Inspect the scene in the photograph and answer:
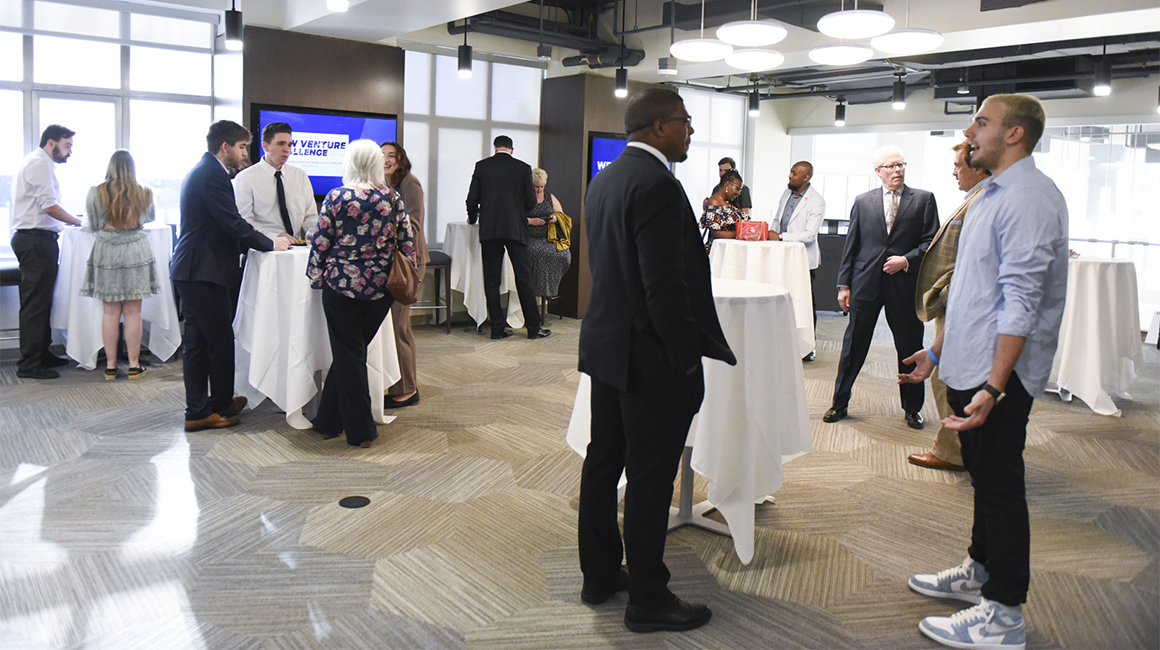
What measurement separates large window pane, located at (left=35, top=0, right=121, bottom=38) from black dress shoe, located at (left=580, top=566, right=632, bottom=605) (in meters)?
6.59

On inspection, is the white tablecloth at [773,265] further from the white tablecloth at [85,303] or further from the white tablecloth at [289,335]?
the white tablecloth at [85,303]

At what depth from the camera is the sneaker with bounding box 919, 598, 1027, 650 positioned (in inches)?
97.9

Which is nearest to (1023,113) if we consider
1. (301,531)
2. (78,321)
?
(301,531)

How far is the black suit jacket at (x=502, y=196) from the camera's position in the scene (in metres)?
7.66

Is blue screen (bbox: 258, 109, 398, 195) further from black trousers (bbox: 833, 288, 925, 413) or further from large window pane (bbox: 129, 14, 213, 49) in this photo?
black trousers (bbox: 833, 288, 925, 413)

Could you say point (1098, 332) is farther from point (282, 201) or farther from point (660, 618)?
point (282, 201)

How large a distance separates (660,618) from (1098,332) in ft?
14.7

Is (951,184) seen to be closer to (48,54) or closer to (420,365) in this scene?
(420,365)

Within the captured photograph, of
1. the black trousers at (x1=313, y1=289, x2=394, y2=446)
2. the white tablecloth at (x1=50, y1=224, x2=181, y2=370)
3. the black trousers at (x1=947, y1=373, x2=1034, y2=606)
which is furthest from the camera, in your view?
the white tablecloth at (x1=50, y1=224, x2=181, y2=370)

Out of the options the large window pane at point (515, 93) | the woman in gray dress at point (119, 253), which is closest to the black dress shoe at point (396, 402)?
the woman in gray dress at point (119, 253)

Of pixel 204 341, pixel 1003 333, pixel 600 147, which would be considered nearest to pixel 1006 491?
pixel 1003 333

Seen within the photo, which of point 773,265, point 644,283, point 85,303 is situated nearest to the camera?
point 644,283

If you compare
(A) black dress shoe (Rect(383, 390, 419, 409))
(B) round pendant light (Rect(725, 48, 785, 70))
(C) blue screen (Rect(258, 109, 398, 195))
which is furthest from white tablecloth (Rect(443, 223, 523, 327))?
(B) round pendant light (Rect(725, 48, 785, 70))

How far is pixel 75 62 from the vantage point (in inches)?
274
